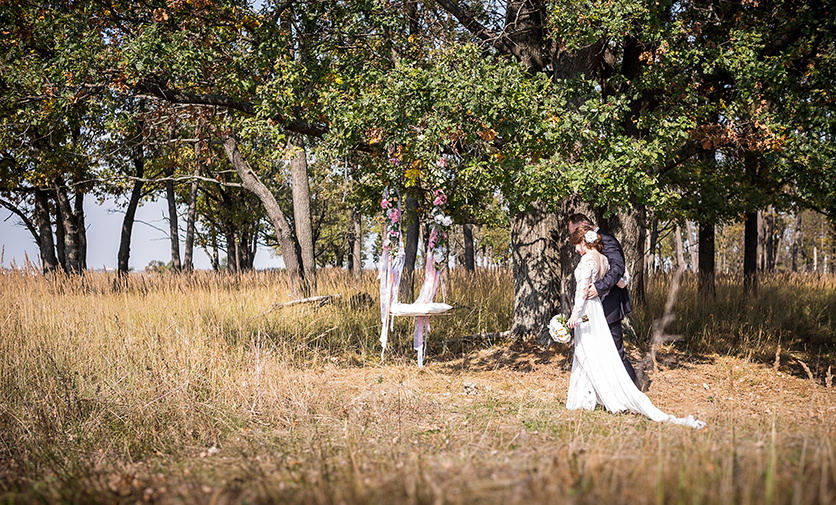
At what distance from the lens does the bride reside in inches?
214

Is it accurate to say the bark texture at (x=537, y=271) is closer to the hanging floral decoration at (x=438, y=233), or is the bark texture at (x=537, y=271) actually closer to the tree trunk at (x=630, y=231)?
the tree trunk at (x=630, y=231)

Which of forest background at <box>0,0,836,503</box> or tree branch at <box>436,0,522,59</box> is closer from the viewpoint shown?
forest background at <box>0,0,836,503</box>

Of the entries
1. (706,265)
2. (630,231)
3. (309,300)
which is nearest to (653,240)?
(706,265)

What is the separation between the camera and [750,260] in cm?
1318

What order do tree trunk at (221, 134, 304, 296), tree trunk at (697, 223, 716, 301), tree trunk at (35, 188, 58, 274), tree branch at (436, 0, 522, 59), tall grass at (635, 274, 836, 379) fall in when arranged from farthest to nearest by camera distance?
1. tree trunk at (35, 188, 58, 274)
2. tree trunk at (697, 223, 716, 301)
3. tree trunk at (221, 134, 304, 296)
4. tall grass at (635, 274, 836, 379)
5. tree branch at (436, 0, 522, 59)

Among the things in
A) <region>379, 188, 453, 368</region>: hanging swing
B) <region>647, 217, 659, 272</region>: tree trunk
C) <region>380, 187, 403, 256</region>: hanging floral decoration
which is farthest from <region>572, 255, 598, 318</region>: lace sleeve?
<region>647, 217, 659, 272</region>: tree trunk

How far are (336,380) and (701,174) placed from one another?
9.40 m

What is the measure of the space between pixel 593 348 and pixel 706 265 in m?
9.26

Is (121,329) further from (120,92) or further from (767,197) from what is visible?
(767,197)

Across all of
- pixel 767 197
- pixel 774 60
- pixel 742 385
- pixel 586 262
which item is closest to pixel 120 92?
pixel 586 262

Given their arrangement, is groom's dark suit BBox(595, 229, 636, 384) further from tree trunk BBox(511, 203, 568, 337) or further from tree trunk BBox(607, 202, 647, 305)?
tree trunk BBox(607, 202, 647, 305)

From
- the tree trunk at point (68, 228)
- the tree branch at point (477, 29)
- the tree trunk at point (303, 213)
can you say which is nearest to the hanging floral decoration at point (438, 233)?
the tree branch at point (477, 29)

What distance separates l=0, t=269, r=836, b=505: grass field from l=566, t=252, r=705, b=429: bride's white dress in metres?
0.31

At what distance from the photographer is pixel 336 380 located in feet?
23.4
